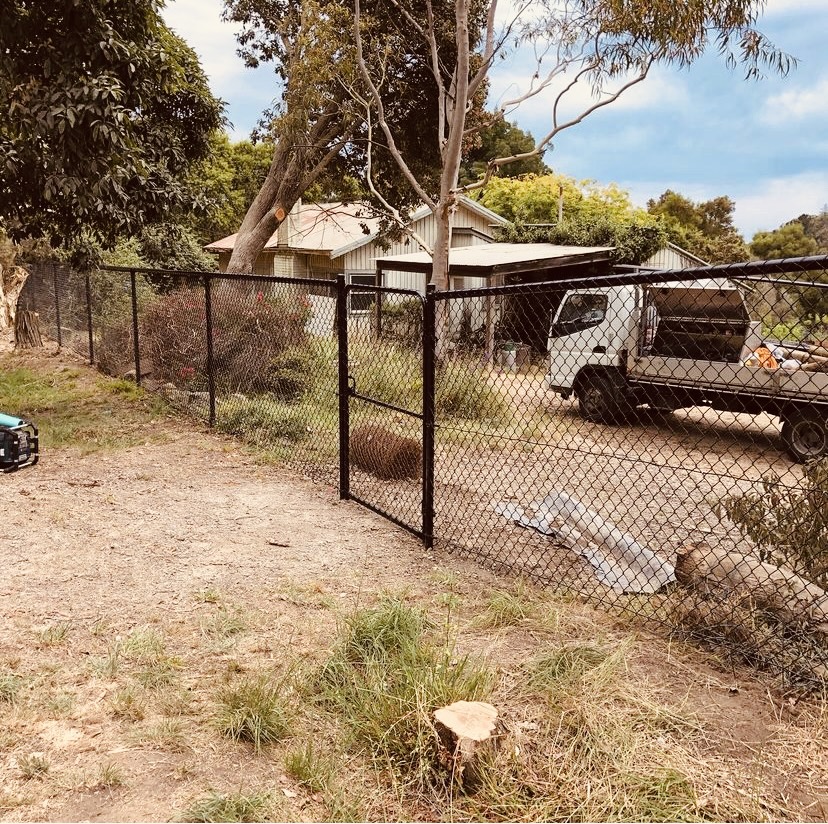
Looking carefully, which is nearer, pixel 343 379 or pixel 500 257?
pixel 343 379

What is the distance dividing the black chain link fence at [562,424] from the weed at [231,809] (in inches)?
87.0

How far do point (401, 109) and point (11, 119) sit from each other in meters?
11.0

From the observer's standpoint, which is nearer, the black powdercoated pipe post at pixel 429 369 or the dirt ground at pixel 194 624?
the dirt ground at pixel 194 624

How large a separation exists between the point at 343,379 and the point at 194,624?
2.48 metres

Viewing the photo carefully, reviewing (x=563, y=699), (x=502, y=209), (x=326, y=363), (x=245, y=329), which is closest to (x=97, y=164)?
(x=245, y=329)

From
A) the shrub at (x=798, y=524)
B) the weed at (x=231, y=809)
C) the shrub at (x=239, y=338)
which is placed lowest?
the weed at (x=231, y=809)

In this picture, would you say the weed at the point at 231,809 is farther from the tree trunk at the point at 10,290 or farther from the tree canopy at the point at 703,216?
the tree canopy at the point at 703,216

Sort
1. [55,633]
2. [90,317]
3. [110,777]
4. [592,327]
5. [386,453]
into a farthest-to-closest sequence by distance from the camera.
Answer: [90,317]
[592,327]
[386,453]
[55,633]
[110,777]

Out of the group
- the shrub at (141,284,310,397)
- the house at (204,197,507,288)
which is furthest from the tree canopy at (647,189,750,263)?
the shrub at (141,284,310,397)

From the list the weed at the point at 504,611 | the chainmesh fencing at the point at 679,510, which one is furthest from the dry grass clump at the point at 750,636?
the weed at the point at 504,611

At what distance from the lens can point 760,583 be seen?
3520 mm

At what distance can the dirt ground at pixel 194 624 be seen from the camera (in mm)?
2547

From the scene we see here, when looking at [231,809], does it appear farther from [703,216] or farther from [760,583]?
[703,216]

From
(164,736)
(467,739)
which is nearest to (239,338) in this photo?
(164,736)
